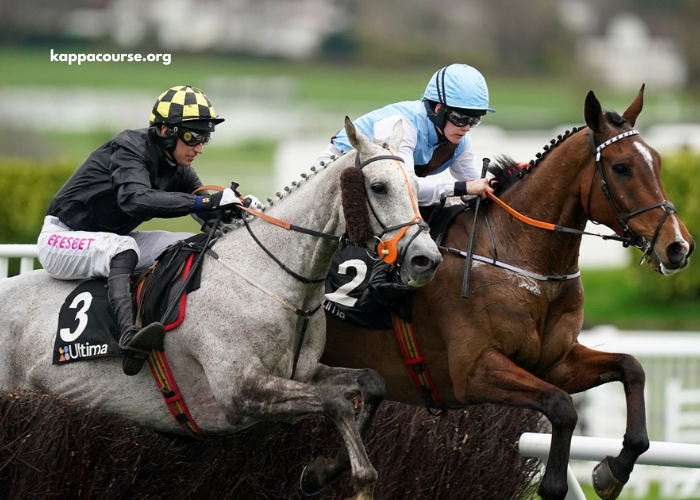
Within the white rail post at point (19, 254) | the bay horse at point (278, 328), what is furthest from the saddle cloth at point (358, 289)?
the white rail post at point (19, 254)

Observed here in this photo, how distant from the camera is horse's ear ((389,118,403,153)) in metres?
5.06

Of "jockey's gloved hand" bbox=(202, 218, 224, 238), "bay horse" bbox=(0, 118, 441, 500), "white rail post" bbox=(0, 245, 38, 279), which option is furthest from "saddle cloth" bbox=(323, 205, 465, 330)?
"white rail post" bbox=(0, 245, 38, 279)

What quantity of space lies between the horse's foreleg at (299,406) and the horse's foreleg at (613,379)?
3.74ft

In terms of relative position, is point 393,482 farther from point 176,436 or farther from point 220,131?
point 220,131

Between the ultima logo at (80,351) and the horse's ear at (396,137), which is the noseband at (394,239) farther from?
the ultima logo at (80,351)

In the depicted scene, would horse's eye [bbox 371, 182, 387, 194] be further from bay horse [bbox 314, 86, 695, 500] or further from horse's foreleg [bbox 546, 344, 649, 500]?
horse's foreleg [bbox 546, 344, 649, 500]

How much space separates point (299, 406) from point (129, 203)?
1.24m

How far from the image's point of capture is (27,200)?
16469 millimetres

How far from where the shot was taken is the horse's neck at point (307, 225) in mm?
5008

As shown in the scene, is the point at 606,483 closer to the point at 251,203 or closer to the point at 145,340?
the point at 251,203

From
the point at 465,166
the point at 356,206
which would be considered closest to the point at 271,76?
the point at 465,166

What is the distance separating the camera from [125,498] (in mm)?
5234

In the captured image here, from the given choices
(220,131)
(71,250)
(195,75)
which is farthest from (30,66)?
(71,250)

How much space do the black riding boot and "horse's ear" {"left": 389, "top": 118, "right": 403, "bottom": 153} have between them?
1.33 m
